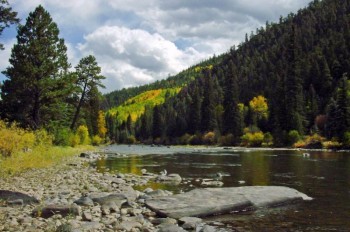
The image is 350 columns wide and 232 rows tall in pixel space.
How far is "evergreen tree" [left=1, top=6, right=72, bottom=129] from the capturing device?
138ft

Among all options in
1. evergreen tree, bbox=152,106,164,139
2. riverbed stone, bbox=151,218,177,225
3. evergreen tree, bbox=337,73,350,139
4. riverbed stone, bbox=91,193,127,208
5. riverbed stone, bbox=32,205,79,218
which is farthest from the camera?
evergreen tree, bbox=152,106,164,139

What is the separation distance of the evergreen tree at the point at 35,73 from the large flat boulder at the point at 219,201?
28515mm

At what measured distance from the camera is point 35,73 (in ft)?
138

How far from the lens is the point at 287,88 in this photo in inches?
4702

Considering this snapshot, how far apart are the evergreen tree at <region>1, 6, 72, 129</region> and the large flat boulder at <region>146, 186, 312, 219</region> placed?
28515 mm

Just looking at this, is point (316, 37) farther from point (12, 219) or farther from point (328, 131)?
point (12, 219)

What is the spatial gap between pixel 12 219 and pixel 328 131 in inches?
3406

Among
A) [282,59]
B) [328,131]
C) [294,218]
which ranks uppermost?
[282,59]

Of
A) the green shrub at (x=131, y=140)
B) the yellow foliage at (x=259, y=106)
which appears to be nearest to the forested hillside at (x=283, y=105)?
the yellow foliage at (x=259, y=106)

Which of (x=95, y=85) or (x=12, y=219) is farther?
(x=95, y=85)

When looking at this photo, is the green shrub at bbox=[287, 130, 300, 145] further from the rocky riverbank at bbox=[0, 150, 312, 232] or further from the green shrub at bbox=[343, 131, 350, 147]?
the rocky riverbank at bbox=[0, 150, 312, 232]

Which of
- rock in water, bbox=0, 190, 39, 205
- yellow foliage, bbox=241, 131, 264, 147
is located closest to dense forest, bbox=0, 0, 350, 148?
yellow foliage, bbox=241, 131, 264, 147

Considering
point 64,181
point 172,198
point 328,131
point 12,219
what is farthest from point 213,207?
point 328,131

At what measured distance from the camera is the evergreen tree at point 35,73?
42.1 metres
